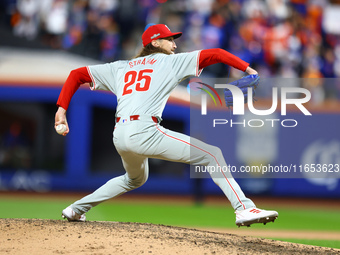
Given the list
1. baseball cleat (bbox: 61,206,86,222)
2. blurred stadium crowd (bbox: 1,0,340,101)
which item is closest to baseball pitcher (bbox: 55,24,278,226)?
baseball cleat (bbox: 61,206,86,222)

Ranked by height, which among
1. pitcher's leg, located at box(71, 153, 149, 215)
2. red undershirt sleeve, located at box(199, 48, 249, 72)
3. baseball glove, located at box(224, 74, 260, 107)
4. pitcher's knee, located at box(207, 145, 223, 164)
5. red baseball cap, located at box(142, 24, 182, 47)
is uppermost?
red baseball cap, located at box(142, 24, 182, 47)

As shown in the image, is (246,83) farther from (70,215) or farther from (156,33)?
(70,215)

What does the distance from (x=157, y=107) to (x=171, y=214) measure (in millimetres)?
5140

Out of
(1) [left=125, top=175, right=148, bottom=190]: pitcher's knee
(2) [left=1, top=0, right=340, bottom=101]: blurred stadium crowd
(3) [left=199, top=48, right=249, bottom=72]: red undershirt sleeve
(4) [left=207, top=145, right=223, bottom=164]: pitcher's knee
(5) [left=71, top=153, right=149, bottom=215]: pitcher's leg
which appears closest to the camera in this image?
(3) [left=199, top=48, right=249, bottom=72]: red undershirt sleeve

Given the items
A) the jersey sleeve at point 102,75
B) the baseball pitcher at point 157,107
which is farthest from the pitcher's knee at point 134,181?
the jersey sleeve at point 102,75

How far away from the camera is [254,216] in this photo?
13.3 ft

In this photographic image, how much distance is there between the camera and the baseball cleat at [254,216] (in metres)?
4.02

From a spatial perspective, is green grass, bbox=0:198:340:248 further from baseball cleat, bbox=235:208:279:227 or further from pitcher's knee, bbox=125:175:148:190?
baseball cleat, bbox=235:208:279:227

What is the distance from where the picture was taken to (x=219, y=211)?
391 inches

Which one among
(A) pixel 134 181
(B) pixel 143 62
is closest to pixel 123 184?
(A) pixel 134 181

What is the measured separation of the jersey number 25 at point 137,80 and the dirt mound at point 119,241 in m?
1.16

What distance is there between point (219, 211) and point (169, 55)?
591cm

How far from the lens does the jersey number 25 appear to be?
4.39 metres

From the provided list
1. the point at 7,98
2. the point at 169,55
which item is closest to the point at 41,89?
the point at 7,98
